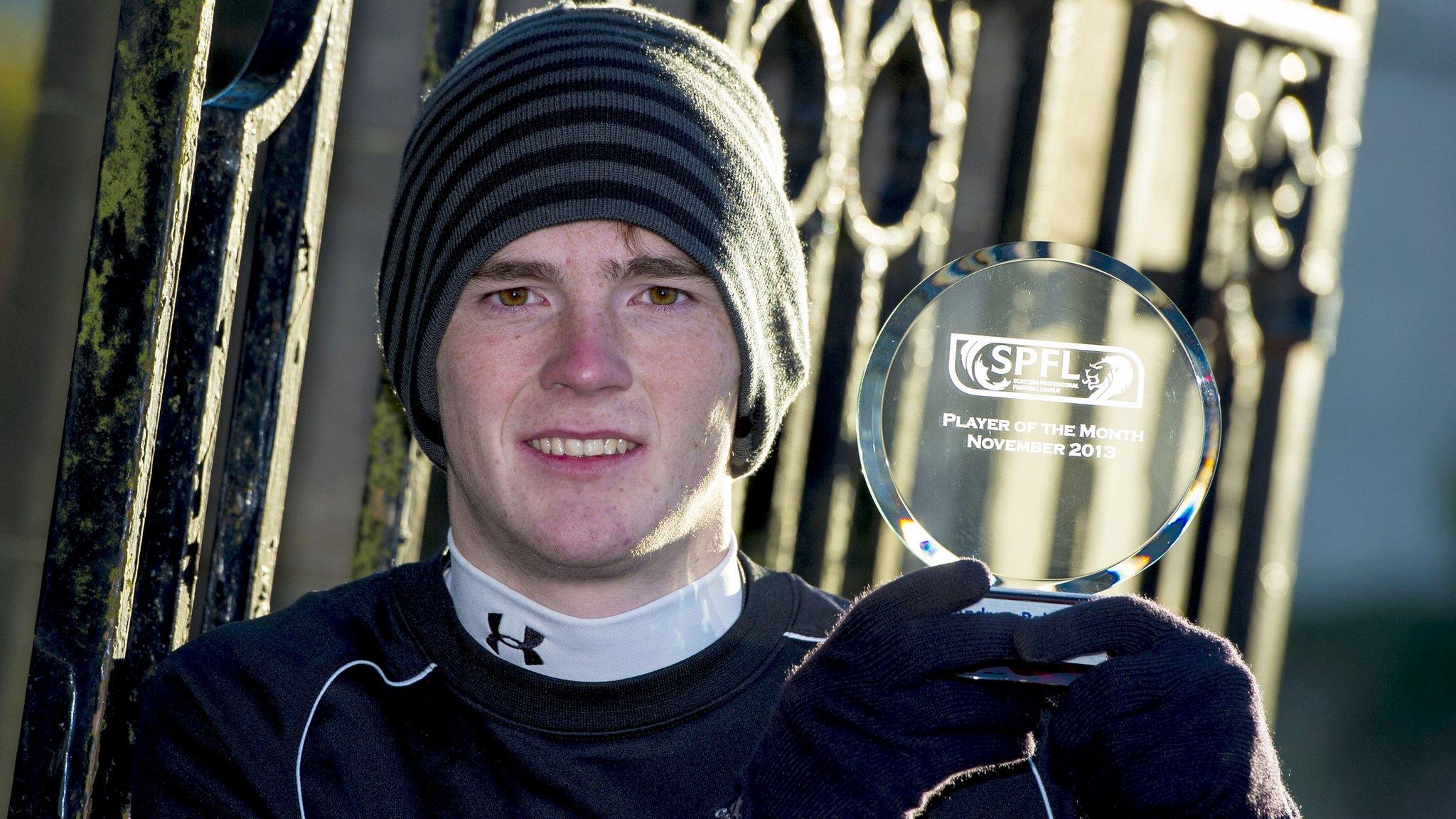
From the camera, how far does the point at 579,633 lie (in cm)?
159

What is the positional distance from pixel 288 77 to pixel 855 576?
5.40 ft

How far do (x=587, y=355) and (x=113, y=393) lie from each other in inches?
20.0

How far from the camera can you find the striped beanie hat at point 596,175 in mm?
1551

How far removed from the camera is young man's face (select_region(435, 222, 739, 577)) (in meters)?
1.54

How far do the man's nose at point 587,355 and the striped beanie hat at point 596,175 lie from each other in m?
0.11

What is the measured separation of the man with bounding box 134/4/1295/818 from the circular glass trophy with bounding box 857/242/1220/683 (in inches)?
7.4

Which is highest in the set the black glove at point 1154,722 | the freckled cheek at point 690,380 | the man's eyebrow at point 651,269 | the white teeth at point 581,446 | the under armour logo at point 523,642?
the man's eyebrow at point 651,269

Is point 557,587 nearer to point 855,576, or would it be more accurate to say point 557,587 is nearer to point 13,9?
point 855,576

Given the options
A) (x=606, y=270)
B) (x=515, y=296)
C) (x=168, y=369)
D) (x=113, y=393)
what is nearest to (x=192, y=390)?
(x=168, y=369)

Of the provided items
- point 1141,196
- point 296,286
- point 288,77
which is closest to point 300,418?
point 296,286

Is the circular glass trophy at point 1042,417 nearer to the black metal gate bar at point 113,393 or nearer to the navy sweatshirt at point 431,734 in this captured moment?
the navy sweatshirt at point 431,734

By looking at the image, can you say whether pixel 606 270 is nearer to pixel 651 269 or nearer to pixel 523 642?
pixel 651 269

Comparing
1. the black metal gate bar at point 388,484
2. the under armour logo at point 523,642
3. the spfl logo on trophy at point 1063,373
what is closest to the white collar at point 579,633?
the under armour logo at point 523,642

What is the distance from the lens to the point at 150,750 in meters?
1.56
